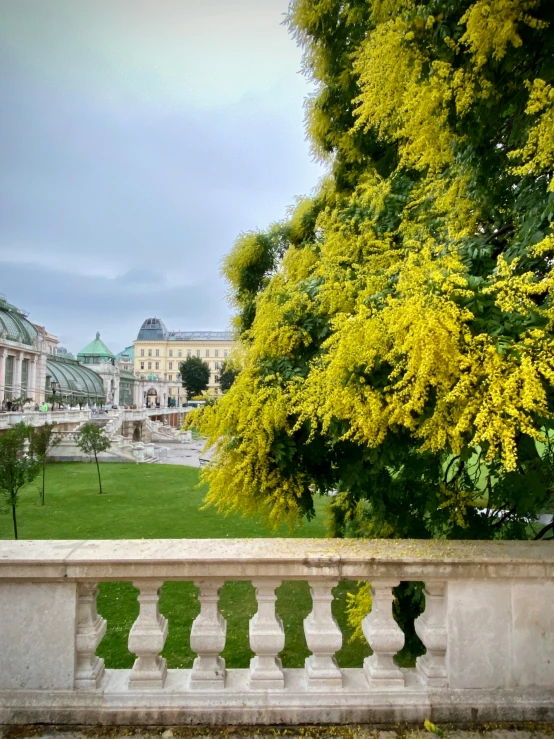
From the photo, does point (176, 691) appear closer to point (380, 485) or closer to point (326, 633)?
point (326, 633)

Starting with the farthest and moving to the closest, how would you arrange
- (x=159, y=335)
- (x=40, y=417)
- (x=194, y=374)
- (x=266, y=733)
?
(x=159, y=335) → (x=194, y=374) → (x=40, y=417) → (x=266, y=733)

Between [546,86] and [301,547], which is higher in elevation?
[546,86]

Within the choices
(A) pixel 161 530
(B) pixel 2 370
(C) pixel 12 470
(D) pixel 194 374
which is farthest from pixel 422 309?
(D) pixel 194 374

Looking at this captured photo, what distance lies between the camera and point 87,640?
7.97 ft

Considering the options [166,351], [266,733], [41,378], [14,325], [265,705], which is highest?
[166,351]

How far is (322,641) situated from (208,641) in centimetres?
63

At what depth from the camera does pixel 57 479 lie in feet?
84.3

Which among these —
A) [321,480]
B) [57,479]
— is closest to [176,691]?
[321,480]

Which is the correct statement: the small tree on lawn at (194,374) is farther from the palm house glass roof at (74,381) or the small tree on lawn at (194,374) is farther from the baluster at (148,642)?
the baluster at (148,642)

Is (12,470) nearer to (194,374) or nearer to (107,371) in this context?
(194,374)

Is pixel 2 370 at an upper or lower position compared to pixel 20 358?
lower

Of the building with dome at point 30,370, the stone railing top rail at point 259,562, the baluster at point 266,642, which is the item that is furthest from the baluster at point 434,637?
the building with dome at point 30,370

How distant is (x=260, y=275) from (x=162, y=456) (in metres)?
30.7

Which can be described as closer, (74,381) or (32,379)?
(32,379)
